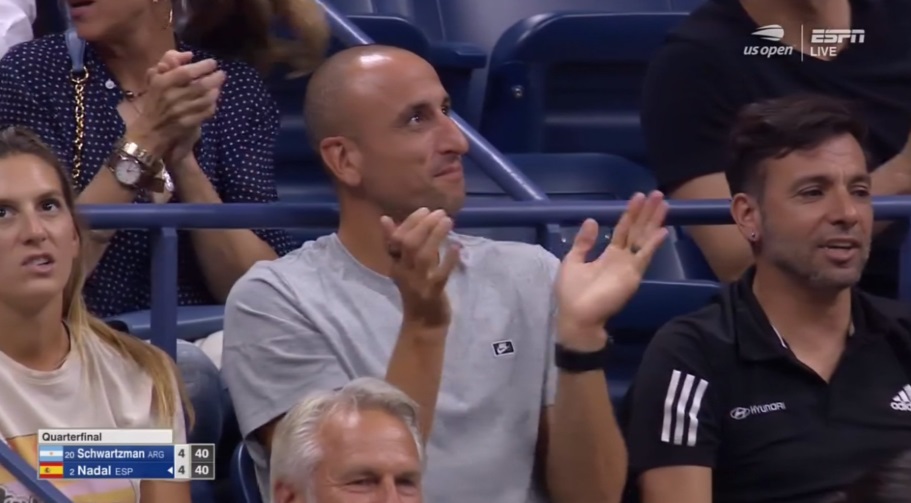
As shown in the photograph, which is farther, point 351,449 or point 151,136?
point 151,136

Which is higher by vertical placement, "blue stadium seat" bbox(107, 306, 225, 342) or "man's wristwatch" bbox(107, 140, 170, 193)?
"man's wristwatch" bbox(107, 140, 170, 193)

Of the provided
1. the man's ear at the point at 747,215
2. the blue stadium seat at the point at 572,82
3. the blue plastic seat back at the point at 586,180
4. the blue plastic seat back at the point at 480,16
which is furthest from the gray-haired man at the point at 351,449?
the blue plastic seat back at the point at 480,16

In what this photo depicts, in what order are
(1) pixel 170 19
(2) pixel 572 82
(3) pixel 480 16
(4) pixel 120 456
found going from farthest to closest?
(3) pixel 480 16, (2) pixel 572 82, (1) pixel 170 19, (4) pixel 120 456

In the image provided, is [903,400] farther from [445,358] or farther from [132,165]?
[132,165]

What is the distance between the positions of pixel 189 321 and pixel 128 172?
275 mm

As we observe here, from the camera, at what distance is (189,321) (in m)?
2.90

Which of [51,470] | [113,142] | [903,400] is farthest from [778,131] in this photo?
[51,470]

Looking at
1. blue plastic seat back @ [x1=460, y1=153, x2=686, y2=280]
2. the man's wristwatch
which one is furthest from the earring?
blue plastic seat back @ [x1=460, y1=153, x2=686, y2=280]

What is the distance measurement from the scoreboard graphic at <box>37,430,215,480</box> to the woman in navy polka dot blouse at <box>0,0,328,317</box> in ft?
1.13

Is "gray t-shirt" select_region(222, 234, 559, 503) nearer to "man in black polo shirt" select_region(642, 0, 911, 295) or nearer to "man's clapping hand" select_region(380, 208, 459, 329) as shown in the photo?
"man's clapping hand" select_region(380, 208, 459, 329)

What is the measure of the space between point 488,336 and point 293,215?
34 cm

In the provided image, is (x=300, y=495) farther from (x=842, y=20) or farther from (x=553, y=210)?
(x=842, y=20)

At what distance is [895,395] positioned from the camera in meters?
2.83

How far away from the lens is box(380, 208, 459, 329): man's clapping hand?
2.42 m
